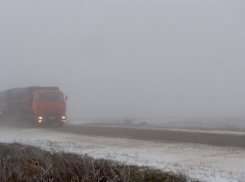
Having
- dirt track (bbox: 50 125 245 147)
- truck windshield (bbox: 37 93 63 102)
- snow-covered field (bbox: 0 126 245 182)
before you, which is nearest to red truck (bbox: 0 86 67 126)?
truck windshield (bbox: 37 93 63 102)

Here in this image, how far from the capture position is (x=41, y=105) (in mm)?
26766

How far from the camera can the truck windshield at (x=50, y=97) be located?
26922 millimetres

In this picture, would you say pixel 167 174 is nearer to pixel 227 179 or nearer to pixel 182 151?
pixel 227 179

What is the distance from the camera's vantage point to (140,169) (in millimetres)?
8242

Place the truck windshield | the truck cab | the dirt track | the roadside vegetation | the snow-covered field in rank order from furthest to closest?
the truck windshield, the truck cab, the dirt track, the snow-covered field, the roadside vegetation

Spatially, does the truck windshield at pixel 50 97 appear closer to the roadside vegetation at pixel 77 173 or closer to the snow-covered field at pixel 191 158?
the snow-covered field at pixel 191 158

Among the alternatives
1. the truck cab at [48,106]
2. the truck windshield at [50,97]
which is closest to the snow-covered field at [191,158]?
the truck cab at [48,106]

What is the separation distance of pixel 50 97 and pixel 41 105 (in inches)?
39.1

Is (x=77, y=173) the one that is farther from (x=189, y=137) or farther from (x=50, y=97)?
(x=50, y=97)

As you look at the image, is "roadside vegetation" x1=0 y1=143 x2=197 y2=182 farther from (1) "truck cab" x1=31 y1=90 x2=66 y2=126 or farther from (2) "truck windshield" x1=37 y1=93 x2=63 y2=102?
(2) "truck windshield" x1=37 y1=93 x2=63 y2=102

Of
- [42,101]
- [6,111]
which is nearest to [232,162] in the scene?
[42,101]

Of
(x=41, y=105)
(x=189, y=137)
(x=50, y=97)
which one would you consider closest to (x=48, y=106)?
(x=41, y=105)

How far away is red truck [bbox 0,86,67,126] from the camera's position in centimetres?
2677

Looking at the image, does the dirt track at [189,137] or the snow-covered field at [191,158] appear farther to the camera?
the dirt track at [189,137]
